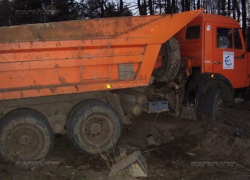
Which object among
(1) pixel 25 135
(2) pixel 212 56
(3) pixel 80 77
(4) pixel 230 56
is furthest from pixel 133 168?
(4) pixel 230 56

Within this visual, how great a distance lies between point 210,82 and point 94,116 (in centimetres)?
308

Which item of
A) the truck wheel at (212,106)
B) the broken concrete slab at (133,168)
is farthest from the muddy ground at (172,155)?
the truck wheel at (212,106)

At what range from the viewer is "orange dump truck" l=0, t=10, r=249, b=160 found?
16.3ft

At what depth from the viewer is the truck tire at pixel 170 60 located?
6.31 metres

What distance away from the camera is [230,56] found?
23.8 ft

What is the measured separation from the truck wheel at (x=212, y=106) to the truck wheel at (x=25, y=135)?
369 cm

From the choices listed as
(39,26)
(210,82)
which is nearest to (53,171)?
(39,26)

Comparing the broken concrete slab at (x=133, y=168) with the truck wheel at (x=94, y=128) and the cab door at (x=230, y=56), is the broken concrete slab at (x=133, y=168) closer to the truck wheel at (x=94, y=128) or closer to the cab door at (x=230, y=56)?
the truck wheel at (x=94, y=128)

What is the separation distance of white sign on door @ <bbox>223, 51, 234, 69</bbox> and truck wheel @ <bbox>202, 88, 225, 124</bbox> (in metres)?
0.66

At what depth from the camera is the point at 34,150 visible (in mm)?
5316

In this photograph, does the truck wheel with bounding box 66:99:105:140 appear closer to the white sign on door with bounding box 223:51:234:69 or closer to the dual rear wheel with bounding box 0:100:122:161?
the dual rear wheel with bounding box 0:100:122:161

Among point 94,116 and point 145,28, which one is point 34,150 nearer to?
point 94,116

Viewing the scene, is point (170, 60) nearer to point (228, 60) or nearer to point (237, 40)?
point (228, 60)

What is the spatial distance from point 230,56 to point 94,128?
3933mm
